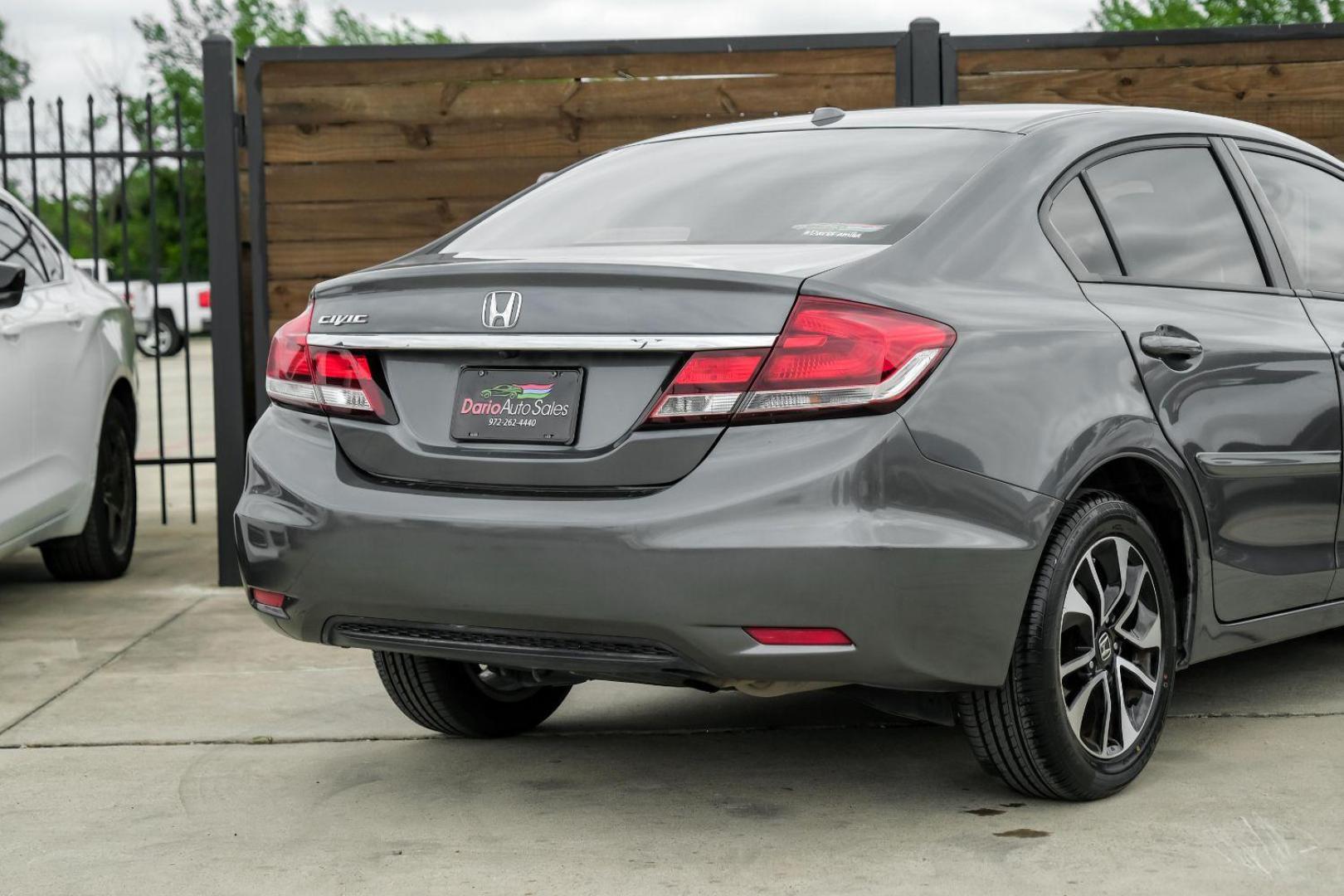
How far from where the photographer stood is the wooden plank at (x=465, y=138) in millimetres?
7539

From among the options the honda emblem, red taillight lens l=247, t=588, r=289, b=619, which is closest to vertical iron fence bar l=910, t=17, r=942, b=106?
the honda emblem

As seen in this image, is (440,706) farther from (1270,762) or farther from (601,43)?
(601,43)

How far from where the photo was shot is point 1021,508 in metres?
3.53

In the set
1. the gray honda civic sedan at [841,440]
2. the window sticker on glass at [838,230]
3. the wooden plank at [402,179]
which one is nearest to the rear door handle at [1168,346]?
the gray honda civic sedan at [841,440]

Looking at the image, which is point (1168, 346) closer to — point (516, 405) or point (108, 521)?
point (516, 405)

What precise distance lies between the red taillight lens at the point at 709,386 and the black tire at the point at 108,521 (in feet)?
15.5

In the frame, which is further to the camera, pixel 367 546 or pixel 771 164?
pixel 771 164

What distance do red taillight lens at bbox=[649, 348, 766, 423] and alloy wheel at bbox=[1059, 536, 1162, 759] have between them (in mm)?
878

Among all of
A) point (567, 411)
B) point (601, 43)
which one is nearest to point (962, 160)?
point (567, 411)

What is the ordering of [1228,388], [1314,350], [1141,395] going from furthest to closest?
[1314,350], [1228,388], [1141,395]

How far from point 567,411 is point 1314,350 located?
2.12m

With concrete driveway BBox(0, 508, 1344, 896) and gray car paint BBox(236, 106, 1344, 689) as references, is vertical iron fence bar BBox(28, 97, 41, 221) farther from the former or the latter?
gray car paint BBox(236, 106, 1344, 689)

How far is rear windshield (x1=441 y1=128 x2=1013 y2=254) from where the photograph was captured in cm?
390

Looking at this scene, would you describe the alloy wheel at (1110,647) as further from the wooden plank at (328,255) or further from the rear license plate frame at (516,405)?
the wooden plank at (328,255)
